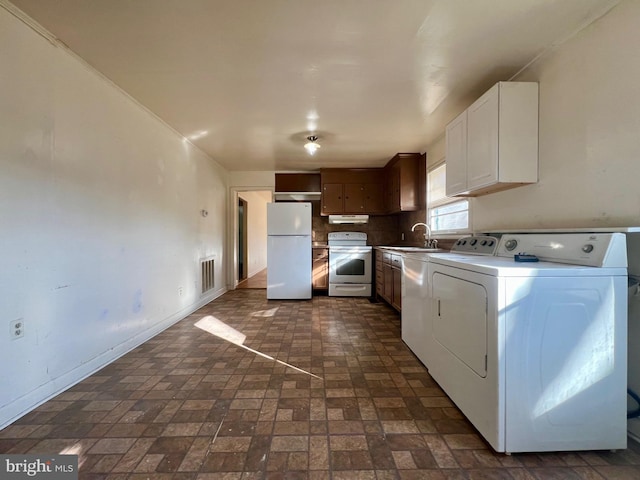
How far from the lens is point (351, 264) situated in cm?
456

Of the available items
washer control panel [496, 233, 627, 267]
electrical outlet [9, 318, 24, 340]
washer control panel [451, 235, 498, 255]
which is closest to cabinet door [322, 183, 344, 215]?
washer control panel [451, 235, 498, 255]

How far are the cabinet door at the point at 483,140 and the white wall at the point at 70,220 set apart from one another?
2999mm

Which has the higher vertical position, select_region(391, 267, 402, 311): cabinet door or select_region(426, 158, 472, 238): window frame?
select_region(426, 158, 472, 238): window frame

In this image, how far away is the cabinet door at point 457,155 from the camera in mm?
2346

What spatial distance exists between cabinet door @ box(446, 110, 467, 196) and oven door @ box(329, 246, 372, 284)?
6.88 ft

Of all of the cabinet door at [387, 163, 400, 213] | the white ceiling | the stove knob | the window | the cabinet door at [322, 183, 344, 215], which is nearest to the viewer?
the white ceiling

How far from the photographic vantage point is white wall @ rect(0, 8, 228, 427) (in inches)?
58.9

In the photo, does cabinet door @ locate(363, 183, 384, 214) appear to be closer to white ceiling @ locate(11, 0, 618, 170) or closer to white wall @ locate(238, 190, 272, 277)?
white ceiling @ locate(11, 0, 618, 170)

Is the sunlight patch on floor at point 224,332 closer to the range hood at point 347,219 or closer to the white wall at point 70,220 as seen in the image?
the white wall at point 70,220

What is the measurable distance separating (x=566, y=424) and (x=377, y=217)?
417 centimetres

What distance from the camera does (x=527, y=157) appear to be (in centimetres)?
192

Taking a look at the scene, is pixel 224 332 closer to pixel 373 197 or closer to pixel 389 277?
pixel 389 277

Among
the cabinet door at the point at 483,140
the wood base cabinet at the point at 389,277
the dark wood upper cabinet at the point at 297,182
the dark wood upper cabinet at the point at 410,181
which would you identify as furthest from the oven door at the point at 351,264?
the cabinet door at the point at 483,140

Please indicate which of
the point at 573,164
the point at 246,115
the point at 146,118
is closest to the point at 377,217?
the point at 246,115
